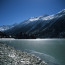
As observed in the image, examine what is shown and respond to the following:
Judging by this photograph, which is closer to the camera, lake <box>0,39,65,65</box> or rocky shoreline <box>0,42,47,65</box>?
rocky shoreline <box>0,42,47,65</box>

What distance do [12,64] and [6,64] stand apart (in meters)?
1.23

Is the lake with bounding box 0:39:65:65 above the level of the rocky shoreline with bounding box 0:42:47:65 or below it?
below

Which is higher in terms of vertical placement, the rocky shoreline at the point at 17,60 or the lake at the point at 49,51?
the rocky shoreline at the point at 17,60

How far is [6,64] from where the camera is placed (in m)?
21.6

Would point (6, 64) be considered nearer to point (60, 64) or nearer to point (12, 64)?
point (12, 64)

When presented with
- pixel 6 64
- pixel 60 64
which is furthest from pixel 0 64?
pixel 60 64

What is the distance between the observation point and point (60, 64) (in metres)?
31.0

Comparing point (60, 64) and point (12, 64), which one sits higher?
point (12, 64)

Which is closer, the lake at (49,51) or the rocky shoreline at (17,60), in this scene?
the rocky shoreline at (17,60)

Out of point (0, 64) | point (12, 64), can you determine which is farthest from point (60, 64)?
point (0, 64)

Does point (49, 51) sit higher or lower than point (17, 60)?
lower

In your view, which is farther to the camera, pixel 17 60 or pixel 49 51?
A: pixel 49 51

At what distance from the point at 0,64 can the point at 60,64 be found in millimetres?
16816

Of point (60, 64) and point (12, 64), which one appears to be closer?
point (12, 64)
